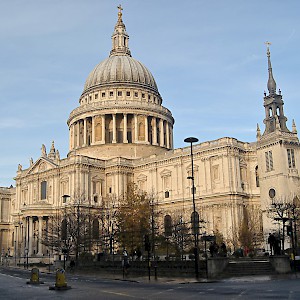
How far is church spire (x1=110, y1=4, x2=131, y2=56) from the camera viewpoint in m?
124

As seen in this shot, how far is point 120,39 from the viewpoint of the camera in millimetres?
125875

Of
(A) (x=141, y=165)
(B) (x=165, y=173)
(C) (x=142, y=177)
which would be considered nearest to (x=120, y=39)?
(A) (x=141, y=165)

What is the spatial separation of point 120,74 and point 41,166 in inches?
1179

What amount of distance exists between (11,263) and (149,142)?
37.9 m

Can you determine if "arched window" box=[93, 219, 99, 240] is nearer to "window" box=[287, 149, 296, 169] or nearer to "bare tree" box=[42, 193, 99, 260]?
"bare tree" box=[42, 193, 99, 260]

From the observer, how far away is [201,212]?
82.2 metres

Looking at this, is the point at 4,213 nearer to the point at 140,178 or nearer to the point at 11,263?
the point at 11,263

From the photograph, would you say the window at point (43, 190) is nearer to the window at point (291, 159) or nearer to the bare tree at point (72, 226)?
the bare tree at point (72, 226)

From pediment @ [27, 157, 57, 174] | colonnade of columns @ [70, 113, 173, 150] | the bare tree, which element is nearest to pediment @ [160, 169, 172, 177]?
the bare tree

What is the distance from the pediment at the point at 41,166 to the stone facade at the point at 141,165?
0.21 m

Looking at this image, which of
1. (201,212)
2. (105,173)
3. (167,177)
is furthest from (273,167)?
(105,173)

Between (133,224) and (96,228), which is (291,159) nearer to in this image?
(133,224)

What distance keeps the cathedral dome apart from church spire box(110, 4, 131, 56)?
385cm

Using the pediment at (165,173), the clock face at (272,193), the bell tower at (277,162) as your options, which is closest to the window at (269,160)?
the bell tower at (277,162)
